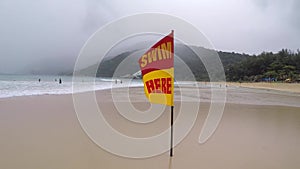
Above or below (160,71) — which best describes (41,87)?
below

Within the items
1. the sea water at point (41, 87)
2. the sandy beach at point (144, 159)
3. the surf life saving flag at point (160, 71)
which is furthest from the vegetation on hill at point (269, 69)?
the surf life saving flag at point (160, 71)

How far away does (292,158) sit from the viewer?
3.58 meters

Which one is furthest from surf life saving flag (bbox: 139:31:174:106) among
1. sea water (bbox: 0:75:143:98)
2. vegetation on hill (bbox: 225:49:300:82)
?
vegetation on hill (bbox: 225:49:300:82)

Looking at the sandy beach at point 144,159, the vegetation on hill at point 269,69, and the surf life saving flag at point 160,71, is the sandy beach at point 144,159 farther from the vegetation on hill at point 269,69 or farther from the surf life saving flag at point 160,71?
the vegetation on hill at point 269,69

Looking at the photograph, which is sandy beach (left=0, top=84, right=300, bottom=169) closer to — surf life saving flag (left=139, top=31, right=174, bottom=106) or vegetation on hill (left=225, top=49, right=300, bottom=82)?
surf life saving flag (left=139, top=31, right=174, bottom=106)

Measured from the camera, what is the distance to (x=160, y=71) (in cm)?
335

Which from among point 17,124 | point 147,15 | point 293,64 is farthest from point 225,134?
point 293,64

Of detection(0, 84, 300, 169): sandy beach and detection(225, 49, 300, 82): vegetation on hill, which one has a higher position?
detection(225, 49, 300, 82): vegetation on hill

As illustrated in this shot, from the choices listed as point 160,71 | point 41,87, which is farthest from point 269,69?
point 160,71

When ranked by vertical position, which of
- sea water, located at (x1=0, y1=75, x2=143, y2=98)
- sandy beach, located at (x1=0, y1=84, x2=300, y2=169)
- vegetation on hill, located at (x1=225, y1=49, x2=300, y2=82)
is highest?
vegetation on hill, located at (x1=225, y1=49, x2=300, y2=82)

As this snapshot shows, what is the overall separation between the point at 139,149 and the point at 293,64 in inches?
2653

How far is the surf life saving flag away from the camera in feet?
10.2

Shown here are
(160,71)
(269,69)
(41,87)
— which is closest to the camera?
(160,71)

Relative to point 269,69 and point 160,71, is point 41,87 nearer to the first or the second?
point 160,71
